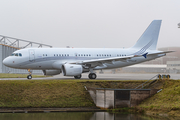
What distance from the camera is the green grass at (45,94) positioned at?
2089cm

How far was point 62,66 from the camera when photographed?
30625mm

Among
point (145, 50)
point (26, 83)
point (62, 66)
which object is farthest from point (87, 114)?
point (145, 50)

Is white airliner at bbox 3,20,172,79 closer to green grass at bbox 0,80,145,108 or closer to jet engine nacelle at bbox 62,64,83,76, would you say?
jet engine nacelle at bbox 62,64,83,76

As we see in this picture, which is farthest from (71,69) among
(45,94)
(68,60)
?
(45,94)

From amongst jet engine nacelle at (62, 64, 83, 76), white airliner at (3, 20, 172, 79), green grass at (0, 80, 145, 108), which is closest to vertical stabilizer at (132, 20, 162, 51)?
white airliner at (3, 20, 172, 79)

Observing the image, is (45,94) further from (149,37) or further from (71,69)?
(149,37)

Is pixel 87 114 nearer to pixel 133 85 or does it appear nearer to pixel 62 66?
pixel 133 85

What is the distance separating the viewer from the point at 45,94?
21922 millimetres

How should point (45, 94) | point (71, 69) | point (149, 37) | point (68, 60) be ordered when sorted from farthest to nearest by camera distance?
point (149, 37), point (68, 60), point (71, 69), point (45, 94)

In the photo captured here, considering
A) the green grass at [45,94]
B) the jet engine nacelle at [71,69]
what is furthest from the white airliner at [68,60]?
the green grass at [45,94]

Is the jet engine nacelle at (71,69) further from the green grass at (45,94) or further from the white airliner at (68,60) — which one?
the green grass at (45,94)

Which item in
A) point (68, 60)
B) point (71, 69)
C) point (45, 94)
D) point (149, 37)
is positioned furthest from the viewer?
point (149, 37)

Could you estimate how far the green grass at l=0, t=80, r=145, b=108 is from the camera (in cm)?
2089

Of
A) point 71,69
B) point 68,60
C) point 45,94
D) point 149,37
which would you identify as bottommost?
point 45,94
